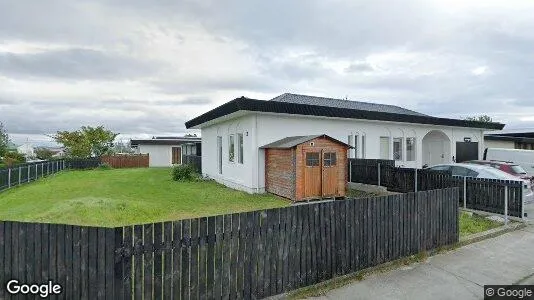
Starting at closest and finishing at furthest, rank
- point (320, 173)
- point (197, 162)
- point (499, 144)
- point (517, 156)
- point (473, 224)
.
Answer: point (473, 224), point (320, 173), point (517, 156), point (197, 162), point (499, 144)

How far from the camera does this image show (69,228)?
371 cm

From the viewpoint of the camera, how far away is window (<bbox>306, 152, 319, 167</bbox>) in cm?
1235

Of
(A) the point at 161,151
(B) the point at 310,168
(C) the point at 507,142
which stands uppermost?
(C) the point at 507,142

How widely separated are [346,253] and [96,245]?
376 centimetres

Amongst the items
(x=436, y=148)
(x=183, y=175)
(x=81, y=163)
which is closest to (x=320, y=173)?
(x=183, y=175)

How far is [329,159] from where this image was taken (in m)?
12.9

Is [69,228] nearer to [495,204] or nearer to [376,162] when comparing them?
[495,204]

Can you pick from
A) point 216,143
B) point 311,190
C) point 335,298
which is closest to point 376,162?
point 311,190

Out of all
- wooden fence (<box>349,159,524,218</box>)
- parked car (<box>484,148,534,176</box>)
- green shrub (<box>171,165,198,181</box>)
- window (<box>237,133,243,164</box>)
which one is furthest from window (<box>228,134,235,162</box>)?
parked car (<box>484,148,534,176</box>)

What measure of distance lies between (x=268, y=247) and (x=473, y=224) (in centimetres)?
713

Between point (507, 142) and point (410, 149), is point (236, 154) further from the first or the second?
point (507, 142)

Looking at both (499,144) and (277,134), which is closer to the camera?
(277,134)

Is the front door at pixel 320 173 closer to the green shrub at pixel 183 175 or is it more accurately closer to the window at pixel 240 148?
the window at pixel 240 148

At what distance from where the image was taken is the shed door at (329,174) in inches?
500
